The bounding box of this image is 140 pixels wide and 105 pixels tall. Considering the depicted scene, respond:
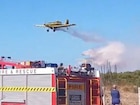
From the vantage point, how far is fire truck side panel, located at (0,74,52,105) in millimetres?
13289

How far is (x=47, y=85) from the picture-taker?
13289 millimetres

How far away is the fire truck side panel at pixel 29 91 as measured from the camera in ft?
43.6

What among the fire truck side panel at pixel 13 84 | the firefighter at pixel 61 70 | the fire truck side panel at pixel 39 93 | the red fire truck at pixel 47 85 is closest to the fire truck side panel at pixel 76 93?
the red fire truck at pixel 47 85

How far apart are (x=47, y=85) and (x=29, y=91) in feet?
2.11

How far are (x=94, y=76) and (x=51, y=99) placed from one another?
2.08 m

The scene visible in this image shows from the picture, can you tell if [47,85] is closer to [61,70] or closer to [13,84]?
[61,70]

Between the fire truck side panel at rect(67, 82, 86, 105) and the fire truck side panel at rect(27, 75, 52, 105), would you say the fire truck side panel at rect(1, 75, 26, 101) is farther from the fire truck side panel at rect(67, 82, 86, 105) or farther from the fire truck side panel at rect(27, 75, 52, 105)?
the fire truck side panel at rect(67, 82, 86, 105)

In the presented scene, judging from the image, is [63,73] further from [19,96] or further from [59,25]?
[59,25]

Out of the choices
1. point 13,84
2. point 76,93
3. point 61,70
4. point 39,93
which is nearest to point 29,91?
point 39,93

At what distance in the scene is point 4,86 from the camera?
46.0ft

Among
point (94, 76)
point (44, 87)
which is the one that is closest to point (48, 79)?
point (44, 87)

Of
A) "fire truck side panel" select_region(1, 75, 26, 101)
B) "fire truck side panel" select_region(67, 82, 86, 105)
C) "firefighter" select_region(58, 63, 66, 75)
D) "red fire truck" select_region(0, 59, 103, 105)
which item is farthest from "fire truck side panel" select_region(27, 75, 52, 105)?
"fire truck side panel" select_region(67, 82, 86, 105)

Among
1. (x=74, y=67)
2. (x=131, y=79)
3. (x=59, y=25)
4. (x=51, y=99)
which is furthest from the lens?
(x=131, y=79)

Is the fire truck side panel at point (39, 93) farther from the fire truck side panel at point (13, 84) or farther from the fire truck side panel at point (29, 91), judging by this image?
the fire truck side panel at point (13, 84)
